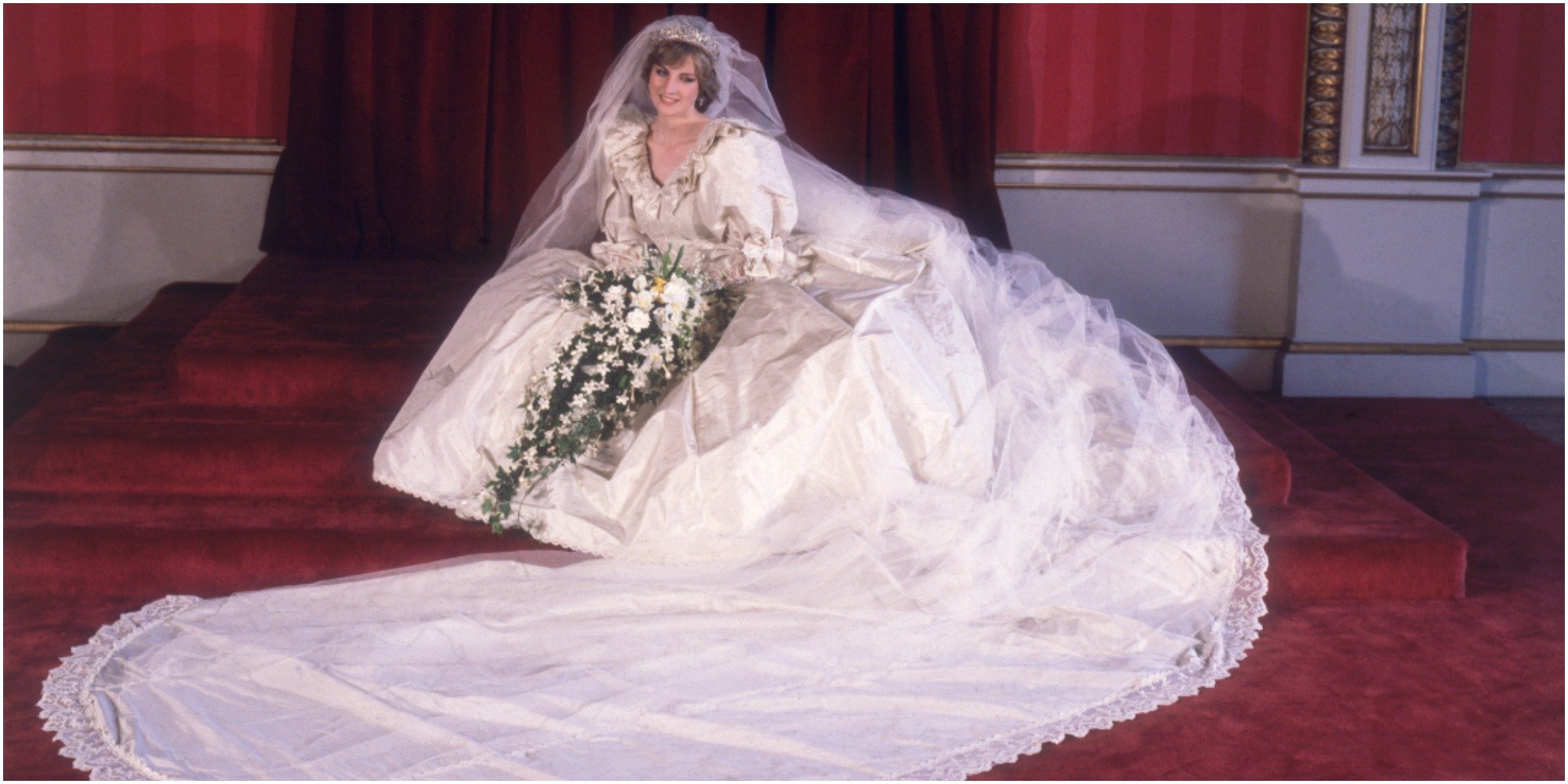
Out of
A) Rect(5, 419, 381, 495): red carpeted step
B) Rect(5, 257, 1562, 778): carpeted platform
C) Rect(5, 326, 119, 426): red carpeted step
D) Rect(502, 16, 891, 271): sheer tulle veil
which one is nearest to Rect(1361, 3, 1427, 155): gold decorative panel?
Rect(5, 257, 1562, 778): carpeted platform

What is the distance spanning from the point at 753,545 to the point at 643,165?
129 cm

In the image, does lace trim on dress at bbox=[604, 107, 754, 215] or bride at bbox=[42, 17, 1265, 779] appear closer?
bride at bbox=[42, 17, 1265, 779]

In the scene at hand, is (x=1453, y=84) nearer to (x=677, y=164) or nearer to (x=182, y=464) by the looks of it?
(x=677, y=164)

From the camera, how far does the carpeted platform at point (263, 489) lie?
3598mm

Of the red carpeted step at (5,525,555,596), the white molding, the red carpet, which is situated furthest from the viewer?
the white molding

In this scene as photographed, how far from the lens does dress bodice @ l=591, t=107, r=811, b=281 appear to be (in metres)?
4.06

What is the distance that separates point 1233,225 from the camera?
19.2 feet

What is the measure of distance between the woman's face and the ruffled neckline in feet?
0.31

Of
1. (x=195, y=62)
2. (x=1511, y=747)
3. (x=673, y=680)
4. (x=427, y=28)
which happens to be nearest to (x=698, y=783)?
(x=673, y=680)

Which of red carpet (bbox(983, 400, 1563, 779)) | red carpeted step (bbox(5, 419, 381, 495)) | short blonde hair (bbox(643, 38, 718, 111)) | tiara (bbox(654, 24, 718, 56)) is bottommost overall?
red carpet (bbox(983, 400, 1563, 779))

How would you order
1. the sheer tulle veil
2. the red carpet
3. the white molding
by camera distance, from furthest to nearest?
the white molding < the sheer tulle veil < the red carpet

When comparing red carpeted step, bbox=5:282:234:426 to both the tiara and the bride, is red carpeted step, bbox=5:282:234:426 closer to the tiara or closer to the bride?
the bride

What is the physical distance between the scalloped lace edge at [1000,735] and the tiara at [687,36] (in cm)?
182

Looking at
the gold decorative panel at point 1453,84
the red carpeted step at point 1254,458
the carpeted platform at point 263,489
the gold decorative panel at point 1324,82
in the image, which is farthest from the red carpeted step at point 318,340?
the gold decorative panel at point 1453,84
